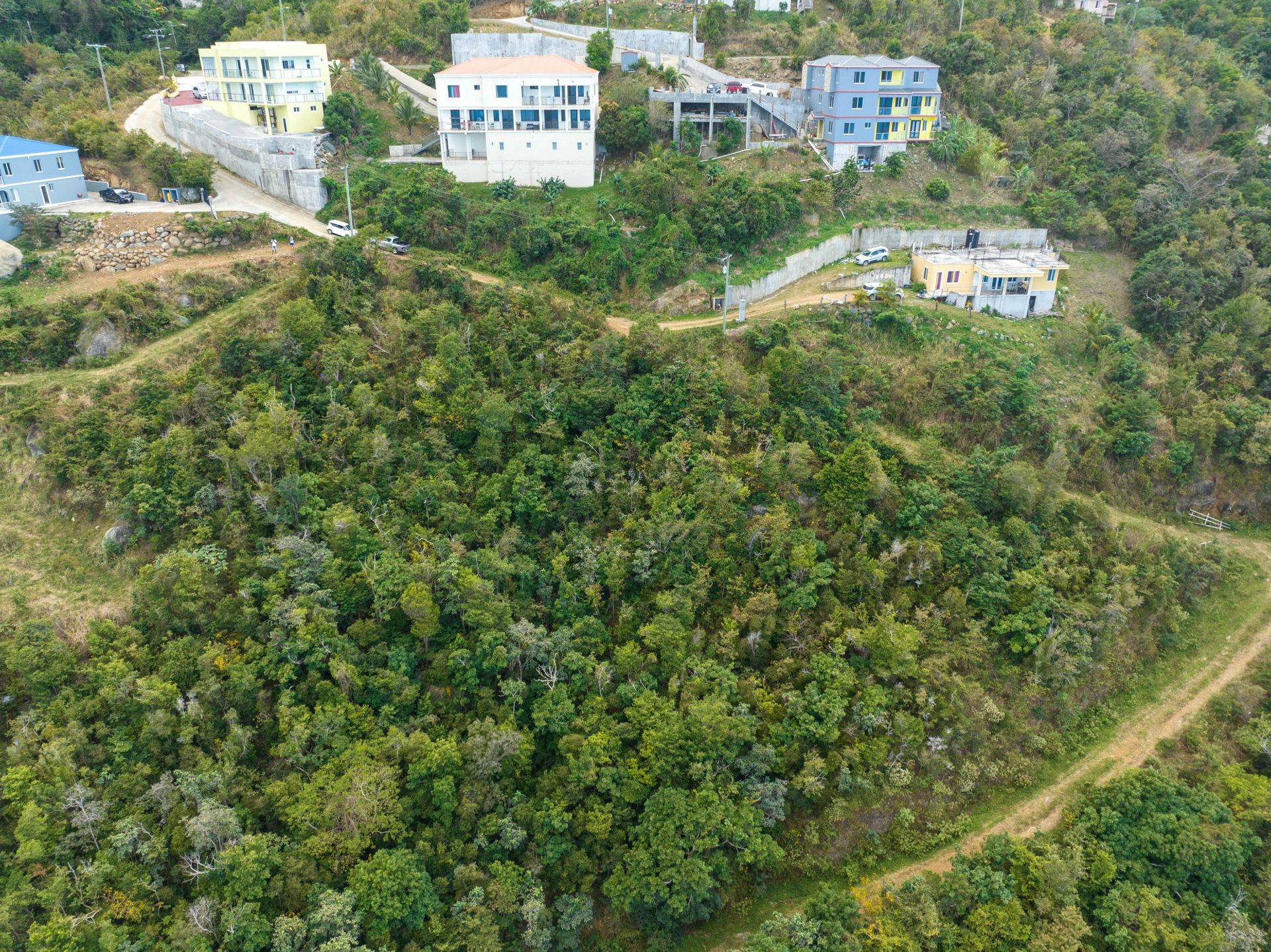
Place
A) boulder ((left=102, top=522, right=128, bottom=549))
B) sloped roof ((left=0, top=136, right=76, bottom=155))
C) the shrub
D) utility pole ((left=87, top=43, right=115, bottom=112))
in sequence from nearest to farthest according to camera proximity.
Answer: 1. boulder ((left=102, top=522, right=128, bottom=549))
2. sloped roof ((left=0, top=136, right=76, bottom=155))
3. the shrub
4. utility pole ((left=87, top=43, right=115, bottom=112))

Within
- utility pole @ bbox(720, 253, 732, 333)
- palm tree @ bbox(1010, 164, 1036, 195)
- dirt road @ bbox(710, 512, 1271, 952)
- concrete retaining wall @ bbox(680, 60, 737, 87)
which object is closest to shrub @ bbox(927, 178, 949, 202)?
palm tree @ bbox(1010, 164, 1036, 195)

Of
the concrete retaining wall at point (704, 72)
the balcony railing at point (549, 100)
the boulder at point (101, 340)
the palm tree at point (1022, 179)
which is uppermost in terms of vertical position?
the concrete retaining wall at point (704, 72)

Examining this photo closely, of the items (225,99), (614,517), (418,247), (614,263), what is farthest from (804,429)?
(225,99)

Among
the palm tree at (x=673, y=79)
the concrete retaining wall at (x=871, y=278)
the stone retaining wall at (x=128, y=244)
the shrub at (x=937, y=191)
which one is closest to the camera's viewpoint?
the stone retaining wall at (x=128, y=244)

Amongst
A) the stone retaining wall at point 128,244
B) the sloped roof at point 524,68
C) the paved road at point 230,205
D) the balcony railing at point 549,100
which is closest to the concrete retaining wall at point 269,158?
the paved road at point 230,205

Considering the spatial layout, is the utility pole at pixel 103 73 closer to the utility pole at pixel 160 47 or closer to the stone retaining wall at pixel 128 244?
the utility pole at pixel 160 47

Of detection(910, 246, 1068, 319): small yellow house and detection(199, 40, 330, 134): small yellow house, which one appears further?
detection(199, 40, 330, 134): small yellow house

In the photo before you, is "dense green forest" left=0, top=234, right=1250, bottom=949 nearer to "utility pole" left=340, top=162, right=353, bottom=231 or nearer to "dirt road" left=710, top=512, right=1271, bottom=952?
"dirt road" left=710, top=512, right=1271, bottom=952

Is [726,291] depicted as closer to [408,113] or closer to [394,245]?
[394,245]
